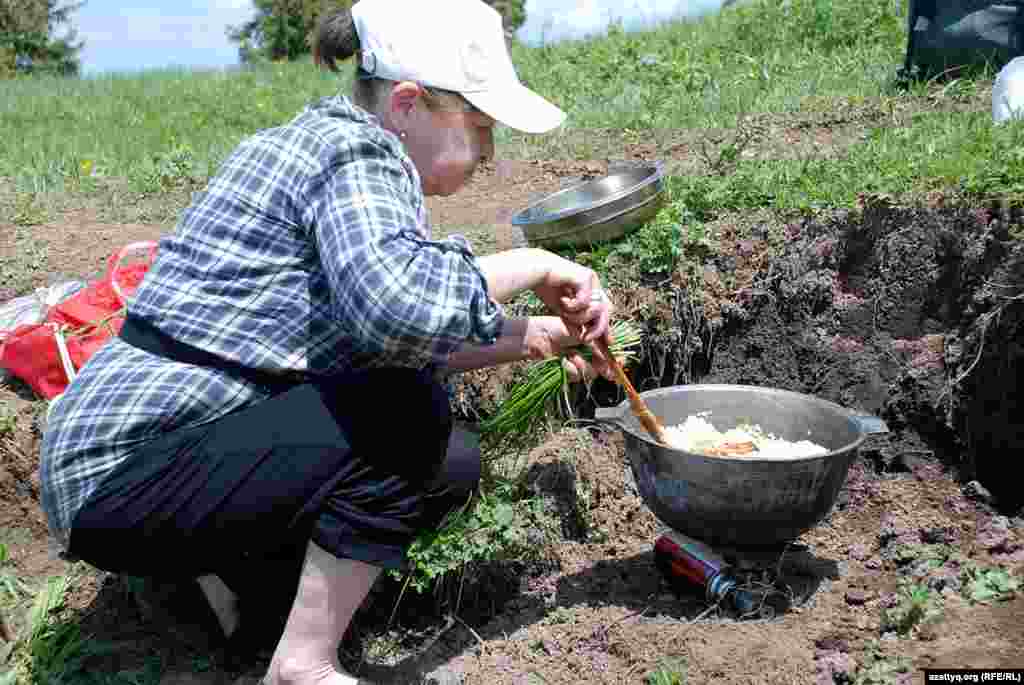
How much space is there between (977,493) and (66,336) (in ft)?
10.7

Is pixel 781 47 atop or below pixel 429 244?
below

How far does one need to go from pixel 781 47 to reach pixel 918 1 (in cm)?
228

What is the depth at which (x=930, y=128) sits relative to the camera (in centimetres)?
442

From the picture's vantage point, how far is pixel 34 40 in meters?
28.4

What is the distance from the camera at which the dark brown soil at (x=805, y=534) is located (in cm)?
262

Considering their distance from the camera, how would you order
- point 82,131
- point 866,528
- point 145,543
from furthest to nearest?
point 82,131, point 866,528, point 145,543

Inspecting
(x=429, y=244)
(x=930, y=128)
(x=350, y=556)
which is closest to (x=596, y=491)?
(x=350, y=556)

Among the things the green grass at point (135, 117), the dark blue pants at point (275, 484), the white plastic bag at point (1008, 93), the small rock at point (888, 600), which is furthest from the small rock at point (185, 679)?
the green grass at point (135, 117)

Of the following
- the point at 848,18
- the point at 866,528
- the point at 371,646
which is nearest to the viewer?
the point at 371,646

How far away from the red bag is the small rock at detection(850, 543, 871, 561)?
2698 millimetres

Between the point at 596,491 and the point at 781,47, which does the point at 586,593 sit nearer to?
the point at 596,491

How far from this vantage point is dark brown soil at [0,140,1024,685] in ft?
8.58

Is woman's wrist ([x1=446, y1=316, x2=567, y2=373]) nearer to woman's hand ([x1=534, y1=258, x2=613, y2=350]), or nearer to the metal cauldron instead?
woman's hand ([x1=534, y1=258, x2=613, y2=350])

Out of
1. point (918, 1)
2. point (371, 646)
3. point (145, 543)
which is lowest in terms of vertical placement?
point (371, 646)
